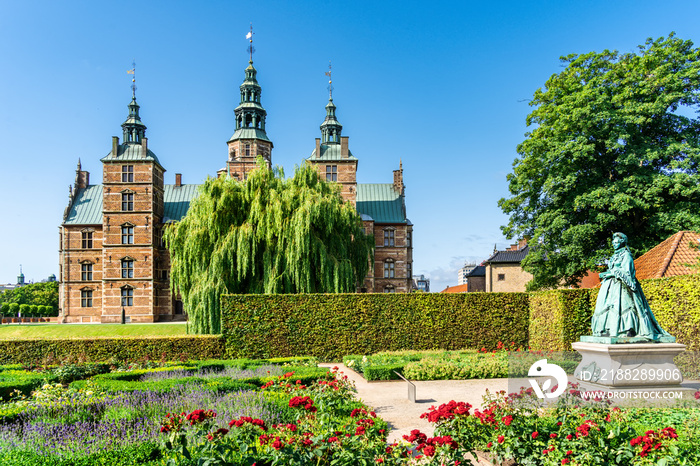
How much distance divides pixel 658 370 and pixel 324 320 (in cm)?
1089

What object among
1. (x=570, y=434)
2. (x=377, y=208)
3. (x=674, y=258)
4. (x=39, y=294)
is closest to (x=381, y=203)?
(x=377, y=208)

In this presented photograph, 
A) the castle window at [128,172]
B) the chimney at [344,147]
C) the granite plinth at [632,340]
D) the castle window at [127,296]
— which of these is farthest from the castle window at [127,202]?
the granite plinth at [632,340]

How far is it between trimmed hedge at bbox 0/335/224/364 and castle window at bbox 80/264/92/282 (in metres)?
24.3

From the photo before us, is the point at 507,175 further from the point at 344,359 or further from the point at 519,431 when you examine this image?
the point at 519,431

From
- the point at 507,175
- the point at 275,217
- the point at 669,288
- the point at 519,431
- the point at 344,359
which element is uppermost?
the point at 507,175

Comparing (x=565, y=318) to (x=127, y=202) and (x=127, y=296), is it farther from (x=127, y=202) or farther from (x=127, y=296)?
(x=127, y=202)

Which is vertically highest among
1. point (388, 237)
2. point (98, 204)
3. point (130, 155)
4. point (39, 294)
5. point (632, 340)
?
point (130, 155)

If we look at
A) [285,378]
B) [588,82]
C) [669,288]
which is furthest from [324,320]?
[588,82]

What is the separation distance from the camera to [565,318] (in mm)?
16203

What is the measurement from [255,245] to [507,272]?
1242 inches

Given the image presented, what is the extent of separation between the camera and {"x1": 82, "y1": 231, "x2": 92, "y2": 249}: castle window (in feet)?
128

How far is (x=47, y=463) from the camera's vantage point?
485 cm

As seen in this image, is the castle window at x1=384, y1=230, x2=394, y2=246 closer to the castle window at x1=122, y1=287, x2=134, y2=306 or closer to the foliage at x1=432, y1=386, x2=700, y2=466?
the castle window at x1=122, y1=287, x2=134, y2=306

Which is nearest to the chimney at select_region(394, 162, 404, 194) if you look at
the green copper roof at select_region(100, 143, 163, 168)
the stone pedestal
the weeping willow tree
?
the green copper roof at select_region(100, 143, 163, 168)
